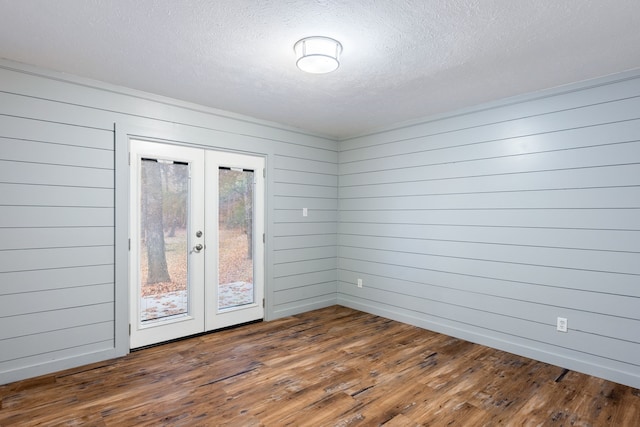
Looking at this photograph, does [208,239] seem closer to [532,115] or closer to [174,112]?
[174,112]

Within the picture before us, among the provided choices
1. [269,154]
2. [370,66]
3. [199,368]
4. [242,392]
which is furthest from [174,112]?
[242,392]

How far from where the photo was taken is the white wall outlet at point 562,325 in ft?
10.4

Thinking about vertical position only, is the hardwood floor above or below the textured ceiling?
below

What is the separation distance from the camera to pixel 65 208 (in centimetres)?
302

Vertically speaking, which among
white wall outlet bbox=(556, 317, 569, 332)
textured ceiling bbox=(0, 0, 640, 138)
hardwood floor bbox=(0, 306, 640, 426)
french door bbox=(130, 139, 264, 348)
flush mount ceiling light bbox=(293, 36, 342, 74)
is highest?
textured ceiling bbox=(0, 0, 640, 138)

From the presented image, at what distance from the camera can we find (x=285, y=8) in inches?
79.7

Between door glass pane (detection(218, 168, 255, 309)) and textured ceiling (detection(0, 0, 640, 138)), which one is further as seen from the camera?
door glass pane (detection(218, 168, 255, 309))

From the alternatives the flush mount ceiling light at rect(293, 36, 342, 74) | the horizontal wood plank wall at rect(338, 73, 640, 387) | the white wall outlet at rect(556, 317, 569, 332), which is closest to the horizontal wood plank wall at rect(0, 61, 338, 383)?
the flush mount ceiling light at rect(293, 36, 342, 74)

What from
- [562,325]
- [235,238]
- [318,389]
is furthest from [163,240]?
[562,325]

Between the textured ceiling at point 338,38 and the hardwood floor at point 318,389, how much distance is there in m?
2.53

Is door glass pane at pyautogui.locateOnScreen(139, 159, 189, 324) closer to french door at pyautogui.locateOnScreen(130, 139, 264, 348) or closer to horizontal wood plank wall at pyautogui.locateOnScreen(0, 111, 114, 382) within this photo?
french door at pyautogui.locateOnScreen(130, 139, 264, 348)

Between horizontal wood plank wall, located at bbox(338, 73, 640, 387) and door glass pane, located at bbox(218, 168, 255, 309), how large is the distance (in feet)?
5.40

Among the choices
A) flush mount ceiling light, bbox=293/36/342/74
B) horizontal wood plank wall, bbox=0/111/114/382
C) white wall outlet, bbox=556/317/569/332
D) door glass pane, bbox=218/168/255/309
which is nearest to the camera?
flush mount ceiling light, bbox=293/36/342/74

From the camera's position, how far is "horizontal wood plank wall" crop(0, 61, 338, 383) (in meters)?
2.80
